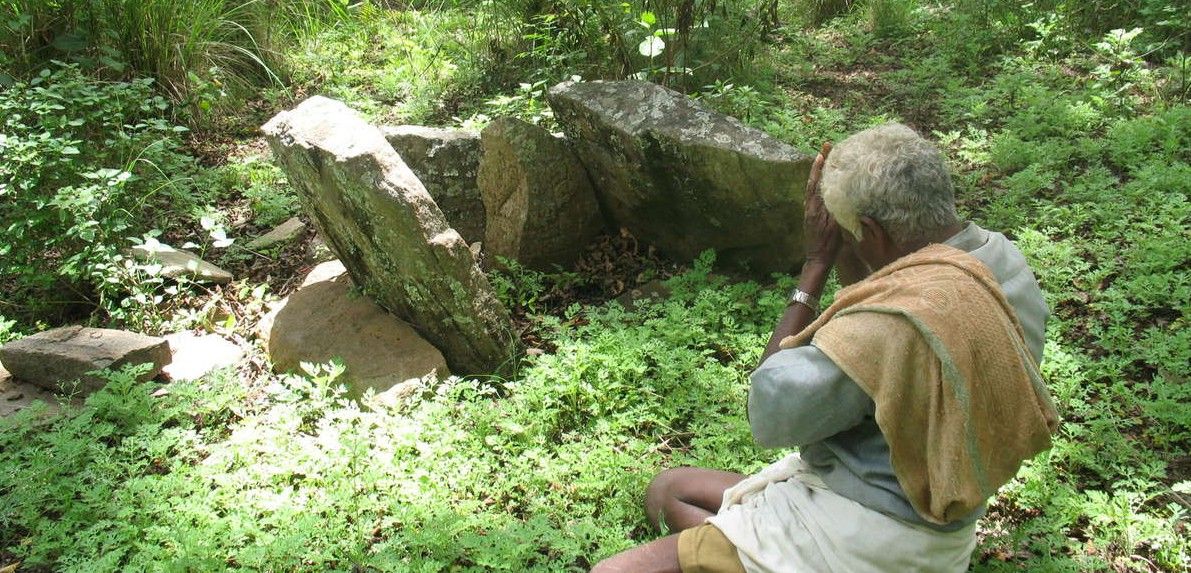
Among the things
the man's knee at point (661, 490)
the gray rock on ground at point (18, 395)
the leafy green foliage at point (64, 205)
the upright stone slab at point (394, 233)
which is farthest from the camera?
the leafy green foliage at point (64, 205)

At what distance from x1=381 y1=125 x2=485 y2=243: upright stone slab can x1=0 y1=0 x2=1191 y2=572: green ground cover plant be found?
0.73 meters

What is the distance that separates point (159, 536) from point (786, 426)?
2.34 metres

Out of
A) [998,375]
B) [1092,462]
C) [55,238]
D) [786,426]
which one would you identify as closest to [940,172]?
[998,375]

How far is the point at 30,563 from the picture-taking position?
10.3 feet

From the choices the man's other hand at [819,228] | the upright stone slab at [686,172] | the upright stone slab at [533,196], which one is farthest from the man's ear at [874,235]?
the upright stone slab at [533,196]

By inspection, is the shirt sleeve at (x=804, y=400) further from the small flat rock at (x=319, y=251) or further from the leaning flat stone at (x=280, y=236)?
the leaning flat stone at (x=280, y=236)

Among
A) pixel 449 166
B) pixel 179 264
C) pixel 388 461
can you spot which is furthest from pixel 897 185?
pixel 179 264

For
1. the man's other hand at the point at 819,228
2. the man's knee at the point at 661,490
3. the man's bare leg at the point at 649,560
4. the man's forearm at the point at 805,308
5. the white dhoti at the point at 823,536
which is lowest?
the man's knee at the point at 661,490

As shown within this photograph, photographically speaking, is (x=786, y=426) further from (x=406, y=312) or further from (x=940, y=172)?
(x=406, y=312)

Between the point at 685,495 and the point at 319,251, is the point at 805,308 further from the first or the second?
the point at 319,251

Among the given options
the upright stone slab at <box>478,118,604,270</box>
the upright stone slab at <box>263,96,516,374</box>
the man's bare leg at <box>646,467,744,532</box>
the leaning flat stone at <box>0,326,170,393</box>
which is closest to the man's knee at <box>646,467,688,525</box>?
the man's bare leg at <box>646,467,744,532</box>

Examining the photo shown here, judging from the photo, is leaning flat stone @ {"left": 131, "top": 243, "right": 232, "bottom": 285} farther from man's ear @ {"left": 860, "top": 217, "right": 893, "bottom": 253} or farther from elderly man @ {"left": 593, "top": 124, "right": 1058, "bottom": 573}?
man's ear @ {"left": 860, "top": 217, "right": 893, "bottom": 253}

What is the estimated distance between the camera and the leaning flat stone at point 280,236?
586 cm

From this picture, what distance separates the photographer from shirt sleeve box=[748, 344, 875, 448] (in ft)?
6.46
